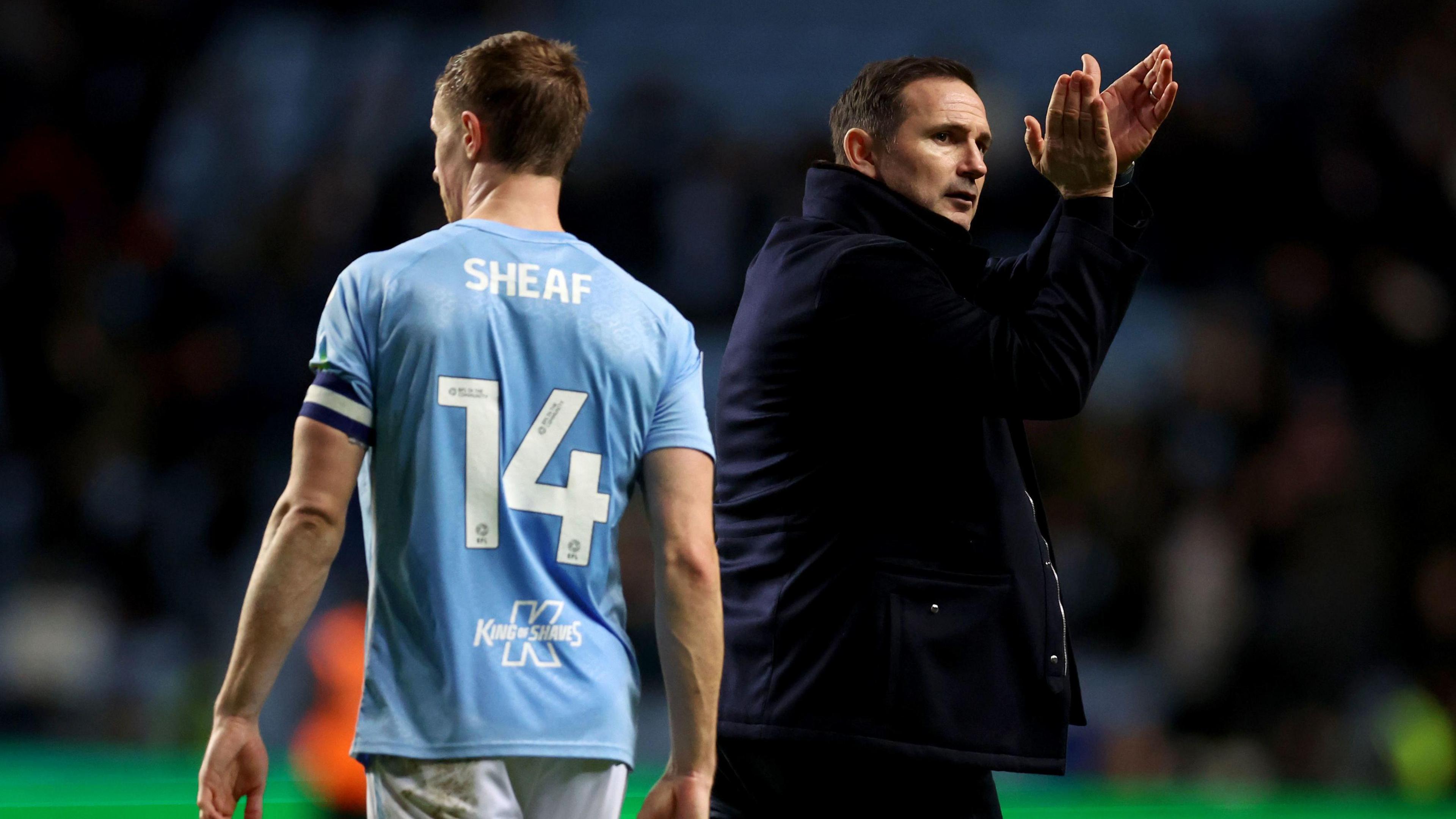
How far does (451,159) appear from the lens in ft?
8.83

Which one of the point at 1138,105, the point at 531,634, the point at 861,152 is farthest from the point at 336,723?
the point at 1138,105

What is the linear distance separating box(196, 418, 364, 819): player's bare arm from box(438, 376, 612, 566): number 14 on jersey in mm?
182

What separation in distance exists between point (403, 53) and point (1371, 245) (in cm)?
657

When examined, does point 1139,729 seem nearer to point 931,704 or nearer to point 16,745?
point 16,745

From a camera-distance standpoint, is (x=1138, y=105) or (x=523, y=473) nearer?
(x=523, y=473)

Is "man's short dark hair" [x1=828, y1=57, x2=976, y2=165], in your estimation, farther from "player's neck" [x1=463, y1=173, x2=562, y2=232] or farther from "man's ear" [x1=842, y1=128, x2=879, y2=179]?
"player's neck" [x1=463, y1=173, x2=562, y2=232]

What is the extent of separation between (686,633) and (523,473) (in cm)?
36

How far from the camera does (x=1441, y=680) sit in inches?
347

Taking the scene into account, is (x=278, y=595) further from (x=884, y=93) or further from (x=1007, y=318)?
(x=884, y=93)

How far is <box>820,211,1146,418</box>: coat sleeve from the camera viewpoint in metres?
2.86

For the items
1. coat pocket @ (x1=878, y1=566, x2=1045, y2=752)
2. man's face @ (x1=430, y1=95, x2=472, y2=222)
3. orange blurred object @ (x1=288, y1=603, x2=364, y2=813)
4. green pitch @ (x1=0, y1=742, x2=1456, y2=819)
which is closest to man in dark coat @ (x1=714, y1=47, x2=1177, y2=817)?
coat pocket @ (x1=878, y1=566, x2=1045, y2=752)

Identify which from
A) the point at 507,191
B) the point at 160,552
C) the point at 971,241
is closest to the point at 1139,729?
the point at 160,552

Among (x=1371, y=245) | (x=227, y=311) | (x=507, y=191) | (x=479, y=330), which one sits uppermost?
(x=507, y=191)

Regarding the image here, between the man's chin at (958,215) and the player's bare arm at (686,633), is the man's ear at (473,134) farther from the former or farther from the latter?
the man's chin at (958,215)
